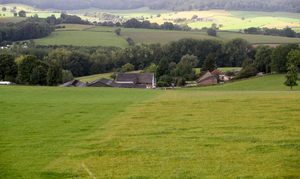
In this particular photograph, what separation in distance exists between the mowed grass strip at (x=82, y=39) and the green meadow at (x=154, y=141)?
105017mm

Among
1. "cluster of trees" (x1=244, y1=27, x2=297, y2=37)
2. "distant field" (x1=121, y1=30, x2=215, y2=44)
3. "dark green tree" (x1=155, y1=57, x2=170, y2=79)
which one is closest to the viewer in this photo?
"dark green tree" (x1=155, y1=57, x2=170, y2=79)

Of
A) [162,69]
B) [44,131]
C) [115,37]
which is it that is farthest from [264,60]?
[115,37]

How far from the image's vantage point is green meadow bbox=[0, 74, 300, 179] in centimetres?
985

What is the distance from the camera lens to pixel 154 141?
43.5 ft

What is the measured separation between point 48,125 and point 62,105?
25.2 feet

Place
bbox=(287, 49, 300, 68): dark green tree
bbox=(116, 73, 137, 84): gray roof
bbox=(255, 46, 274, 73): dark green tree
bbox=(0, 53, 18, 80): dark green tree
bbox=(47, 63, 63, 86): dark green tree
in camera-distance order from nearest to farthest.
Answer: bbox=(47, 63, 63, 86): dark green tree < bbox=(0, 53, 18, 80): dark green tree < bbox=(287, 49, 300, 68): dark green tree < bbox=(255, 46, 274, 73): dark green tree < bbox=(116, 73, 137, 84): gray roof

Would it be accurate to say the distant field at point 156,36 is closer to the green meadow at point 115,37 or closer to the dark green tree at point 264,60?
the green meadow at point 115,37

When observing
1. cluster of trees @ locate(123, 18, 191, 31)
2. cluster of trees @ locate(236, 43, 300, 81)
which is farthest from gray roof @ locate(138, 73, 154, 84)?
cluster of trees @ locate(123, 18, 191, 31)

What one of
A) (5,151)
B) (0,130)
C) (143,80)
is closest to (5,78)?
(143,80)

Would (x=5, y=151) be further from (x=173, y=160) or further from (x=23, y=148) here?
(x=173, y=160)

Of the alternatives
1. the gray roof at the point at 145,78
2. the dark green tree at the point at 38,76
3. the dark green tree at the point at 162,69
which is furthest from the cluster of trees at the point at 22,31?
the dark green tree at the point at 162,69

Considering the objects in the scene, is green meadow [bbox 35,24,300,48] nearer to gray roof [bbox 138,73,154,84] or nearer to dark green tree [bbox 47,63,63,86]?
gray roof [bbox 138,73,154,84]

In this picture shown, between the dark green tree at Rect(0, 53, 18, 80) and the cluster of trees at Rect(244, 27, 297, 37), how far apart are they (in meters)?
131

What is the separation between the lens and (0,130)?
1579cm
